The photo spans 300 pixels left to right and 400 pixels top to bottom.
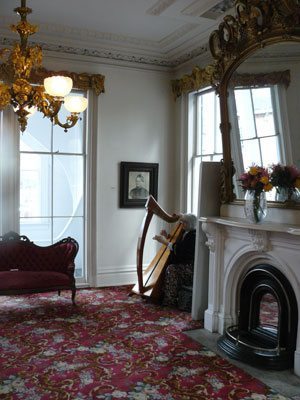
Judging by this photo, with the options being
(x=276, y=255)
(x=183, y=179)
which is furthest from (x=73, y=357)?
(x=183, y=179)

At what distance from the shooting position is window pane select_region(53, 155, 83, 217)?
Answer: 20.5 feet

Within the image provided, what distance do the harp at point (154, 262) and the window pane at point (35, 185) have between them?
1557mm

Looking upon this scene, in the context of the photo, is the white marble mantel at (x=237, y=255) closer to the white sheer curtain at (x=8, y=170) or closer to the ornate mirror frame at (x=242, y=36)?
the ornate mirror frame at (x=242, y=36)

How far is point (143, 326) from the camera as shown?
4.60 metres

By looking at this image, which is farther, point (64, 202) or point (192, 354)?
point (64, 202)

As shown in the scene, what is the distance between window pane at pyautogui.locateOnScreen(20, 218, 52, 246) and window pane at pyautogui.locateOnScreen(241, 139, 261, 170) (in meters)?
3.13

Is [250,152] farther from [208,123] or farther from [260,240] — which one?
[208,123]

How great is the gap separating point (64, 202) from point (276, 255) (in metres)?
3.47

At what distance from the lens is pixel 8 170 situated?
588 cm

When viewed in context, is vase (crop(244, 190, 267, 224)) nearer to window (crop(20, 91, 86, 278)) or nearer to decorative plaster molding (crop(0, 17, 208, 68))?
decorative plaster molding (crop(0, 17, 208, 68))

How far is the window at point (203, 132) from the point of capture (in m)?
6.04

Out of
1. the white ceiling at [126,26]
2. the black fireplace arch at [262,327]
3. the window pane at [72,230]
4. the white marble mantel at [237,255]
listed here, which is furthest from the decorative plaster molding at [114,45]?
the black fireplace arch at [262,327]

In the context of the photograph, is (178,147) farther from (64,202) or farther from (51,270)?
(51,270)

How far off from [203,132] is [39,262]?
9.57 ft
